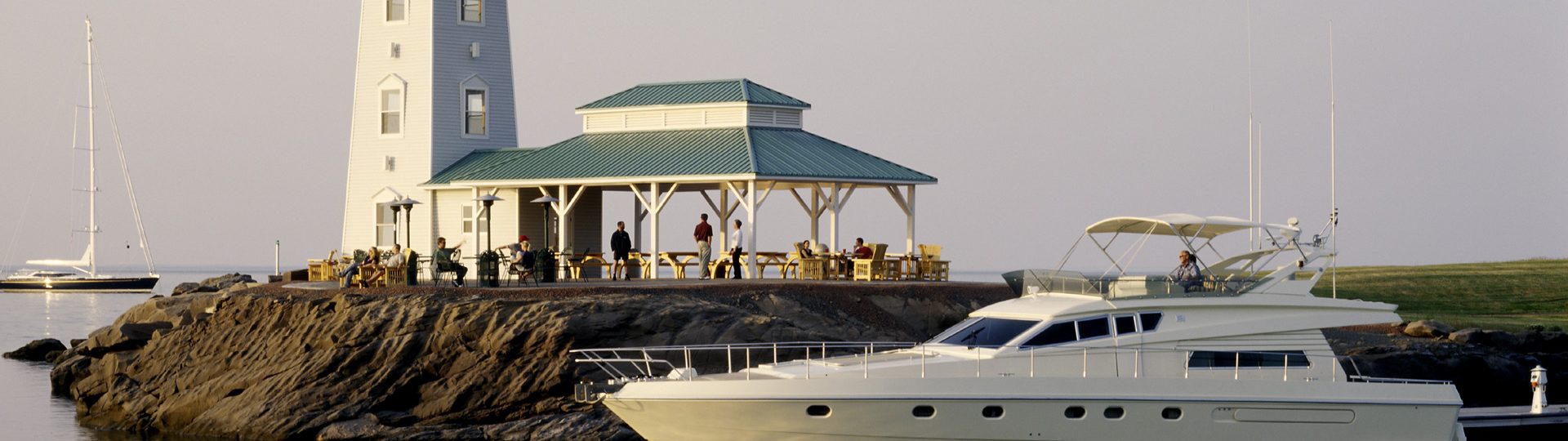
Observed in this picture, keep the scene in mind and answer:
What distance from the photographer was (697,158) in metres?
32.0

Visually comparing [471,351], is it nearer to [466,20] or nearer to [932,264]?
[932,264]

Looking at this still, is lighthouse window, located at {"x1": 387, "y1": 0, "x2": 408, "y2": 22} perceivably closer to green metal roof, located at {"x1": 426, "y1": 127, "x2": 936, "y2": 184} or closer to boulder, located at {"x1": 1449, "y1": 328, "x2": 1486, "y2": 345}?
green metal roof, located at {"x1": 426, "y1": 127, "x2": 936, "y2": 184}

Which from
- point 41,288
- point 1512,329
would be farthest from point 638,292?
point 41,288

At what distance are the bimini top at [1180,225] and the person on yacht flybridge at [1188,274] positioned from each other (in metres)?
0.39

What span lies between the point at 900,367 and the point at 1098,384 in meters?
2.14

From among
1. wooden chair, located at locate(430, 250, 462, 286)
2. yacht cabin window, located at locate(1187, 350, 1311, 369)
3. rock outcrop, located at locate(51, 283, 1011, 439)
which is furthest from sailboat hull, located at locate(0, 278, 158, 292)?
yacht cabin window, located at locate(1187, 350, 1311, 369)

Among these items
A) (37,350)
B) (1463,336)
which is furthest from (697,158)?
(37,350)

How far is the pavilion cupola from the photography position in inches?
1331

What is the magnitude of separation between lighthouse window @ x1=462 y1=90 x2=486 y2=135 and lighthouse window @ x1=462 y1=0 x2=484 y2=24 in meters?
1.53

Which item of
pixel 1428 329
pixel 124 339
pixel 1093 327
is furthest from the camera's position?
pixel 124 339

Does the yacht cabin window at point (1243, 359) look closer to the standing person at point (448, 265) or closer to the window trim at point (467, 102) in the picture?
the standing person at point (448, 265)

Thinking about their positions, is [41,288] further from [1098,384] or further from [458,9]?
[1098,384]

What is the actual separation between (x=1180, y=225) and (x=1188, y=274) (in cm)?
73

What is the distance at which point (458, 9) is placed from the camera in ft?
122
